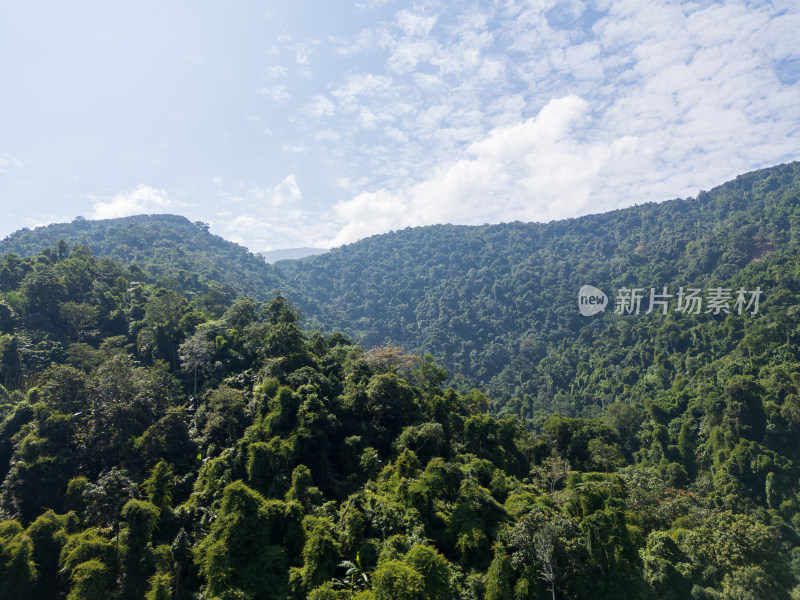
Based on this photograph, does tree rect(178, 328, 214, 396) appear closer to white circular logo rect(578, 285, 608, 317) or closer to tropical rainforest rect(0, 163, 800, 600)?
tropical rainforest rect(0, 163, 800, 600)

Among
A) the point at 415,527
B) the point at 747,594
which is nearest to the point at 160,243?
the point at 415,527

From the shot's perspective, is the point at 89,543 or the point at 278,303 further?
the point at 278,303

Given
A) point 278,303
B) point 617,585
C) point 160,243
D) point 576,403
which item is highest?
point 160,243

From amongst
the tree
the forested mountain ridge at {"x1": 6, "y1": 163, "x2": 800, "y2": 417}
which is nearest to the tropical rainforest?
the tree

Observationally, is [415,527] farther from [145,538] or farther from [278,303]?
[278,303]

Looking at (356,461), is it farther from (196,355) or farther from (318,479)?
(196,355)

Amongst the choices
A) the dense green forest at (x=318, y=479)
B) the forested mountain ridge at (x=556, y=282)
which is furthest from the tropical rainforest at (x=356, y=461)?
the forested mountain ridge at (x=556, y=282)

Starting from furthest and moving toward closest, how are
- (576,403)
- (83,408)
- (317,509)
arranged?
(576,403) → (83,408) → (317,509)
